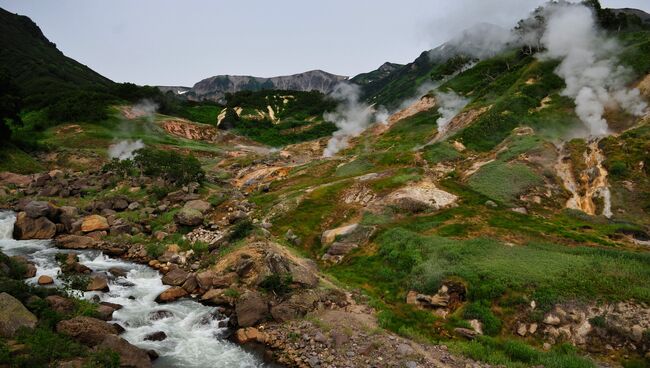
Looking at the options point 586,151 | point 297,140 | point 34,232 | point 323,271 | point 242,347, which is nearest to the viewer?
point 242,347

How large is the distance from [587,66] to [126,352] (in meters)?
80.2

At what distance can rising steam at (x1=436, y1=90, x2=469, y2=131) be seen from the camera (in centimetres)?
8803

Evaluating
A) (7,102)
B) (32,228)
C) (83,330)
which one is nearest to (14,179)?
(7,102)

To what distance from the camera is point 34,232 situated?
35719 millimetres

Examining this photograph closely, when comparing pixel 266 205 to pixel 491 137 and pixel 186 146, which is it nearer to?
pixel 491 137

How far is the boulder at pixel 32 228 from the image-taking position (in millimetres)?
35375

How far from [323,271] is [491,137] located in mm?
43725

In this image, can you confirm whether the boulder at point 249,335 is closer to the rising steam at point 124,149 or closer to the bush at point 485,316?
the bush at point 485,316

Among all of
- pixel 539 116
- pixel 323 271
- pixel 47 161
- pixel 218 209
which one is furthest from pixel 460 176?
pixel 47 161

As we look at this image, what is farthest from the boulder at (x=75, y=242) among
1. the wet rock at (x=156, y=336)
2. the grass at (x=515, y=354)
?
the grass at (x=515, y=354)

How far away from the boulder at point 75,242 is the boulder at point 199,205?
10.8m

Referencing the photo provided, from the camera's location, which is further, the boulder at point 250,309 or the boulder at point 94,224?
the boulder at point 94,224

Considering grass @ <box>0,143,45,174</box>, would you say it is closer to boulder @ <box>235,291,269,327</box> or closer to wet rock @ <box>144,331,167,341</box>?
wet rock @ <box>144,331,167,341</box>

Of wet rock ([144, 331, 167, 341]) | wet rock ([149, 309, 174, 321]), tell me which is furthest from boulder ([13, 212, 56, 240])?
wet rock ([144, 331, 167, 341])
